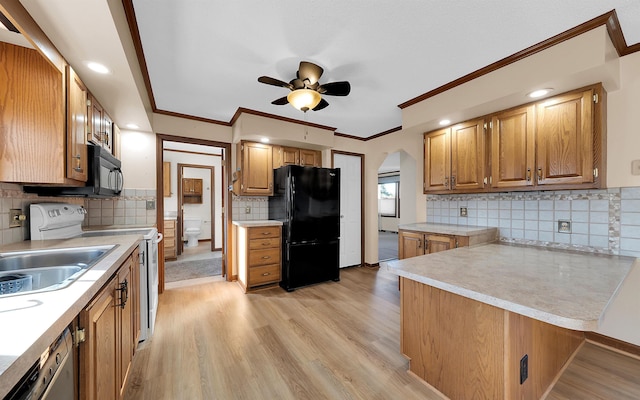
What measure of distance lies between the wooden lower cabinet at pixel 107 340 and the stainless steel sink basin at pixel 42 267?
5.6 inches

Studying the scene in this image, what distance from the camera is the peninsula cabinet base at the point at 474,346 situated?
1221 millimetres

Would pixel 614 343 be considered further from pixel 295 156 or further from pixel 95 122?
pixel 95 122

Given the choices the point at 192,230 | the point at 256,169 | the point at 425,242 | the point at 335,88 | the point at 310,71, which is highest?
the point at 310,71

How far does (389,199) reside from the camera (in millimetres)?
9680

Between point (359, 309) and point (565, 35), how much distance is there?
2840mm

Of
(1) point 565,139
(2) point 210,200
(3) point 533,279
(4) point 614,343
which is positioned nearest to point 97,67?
(3) point 533,279

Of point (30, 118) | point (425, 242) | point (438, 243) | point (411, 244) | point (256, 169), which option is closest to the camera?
point (30, 118)

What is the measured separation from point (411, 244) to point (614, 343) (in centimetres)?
166

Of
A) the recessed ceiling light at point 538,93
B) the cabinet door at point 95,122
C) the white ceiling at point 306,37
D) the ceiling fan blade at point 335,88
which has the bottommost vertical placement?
the cabinet door at point 95,122

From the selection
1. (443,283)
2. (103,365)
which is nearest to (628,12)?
(443,283)

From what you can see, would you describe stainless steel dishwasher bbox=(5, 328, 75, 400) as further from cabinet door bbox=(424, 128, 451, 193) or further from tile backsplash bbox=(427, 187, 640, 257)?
tile backsplash bbox=(427, 187, 640, 257)

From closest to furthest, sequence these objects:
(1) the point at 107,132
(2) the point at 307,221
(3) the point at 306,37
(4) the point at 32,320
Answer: (4) the point at 32,320 < (3) the point at 306,37 < (1) the point at 107,132 < (2) the point at 307,221

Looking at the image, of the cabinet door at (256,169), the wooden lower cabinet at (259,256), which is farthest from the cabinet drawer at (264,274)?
the cabinet door at (256,169)

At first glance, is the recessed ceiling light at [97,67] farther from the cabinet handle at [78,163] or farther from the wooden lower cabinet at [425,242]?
the wooden lower cabinet at [425,242]
